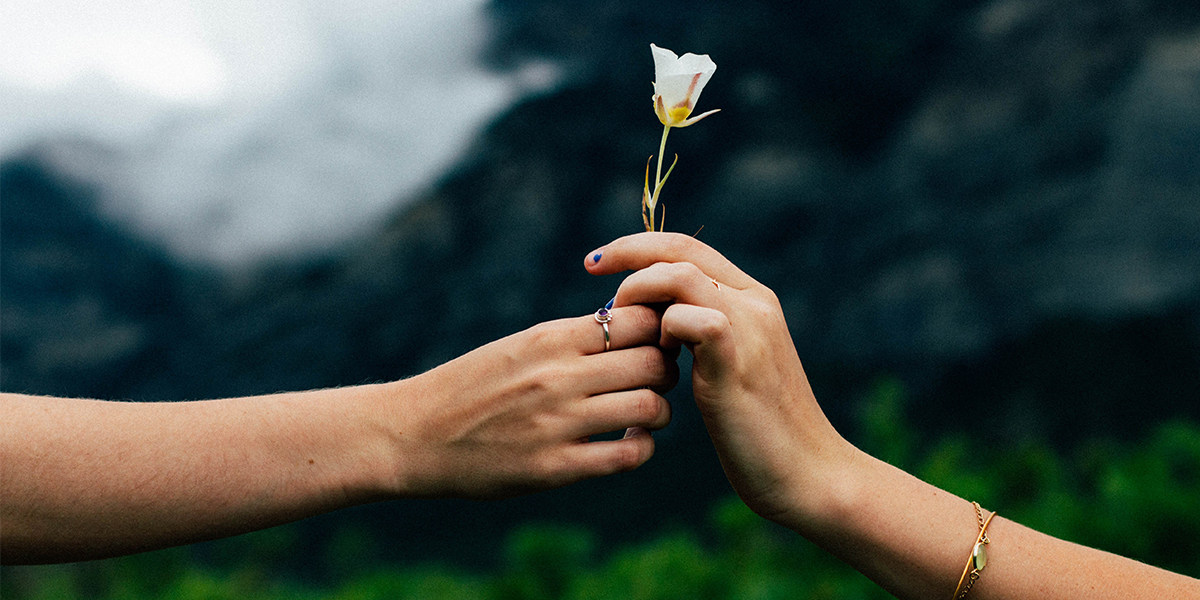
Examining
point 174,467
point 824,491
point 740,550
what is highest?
point 740,550

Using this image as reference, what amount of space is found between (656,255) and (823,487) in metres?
0.51

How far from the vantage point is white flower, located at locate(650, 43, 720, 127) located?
1.33 m

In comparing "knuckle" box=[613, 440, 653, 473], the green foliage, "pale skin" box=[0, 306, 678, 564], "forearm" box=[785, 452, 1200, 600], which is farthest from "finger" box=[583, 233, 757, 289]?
the green foliage

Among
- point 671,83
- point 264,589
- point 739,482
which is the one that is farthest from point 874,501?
point 264,589

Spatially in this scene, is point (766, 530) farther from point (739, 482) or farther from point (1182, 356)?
point (1182, 356)

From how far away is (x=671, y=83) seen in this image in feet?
4.41

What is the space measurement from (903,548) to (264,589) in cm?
305

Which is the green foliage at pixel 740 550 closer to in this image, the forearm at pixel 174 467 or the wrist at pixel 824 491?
the wrist at pixel 824 491

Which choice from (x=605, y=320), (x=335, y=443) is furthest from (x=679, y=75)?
(x=335, y=443)

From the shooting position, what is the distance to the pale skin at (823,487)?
1.18m

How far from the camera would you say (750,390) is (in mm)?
1223

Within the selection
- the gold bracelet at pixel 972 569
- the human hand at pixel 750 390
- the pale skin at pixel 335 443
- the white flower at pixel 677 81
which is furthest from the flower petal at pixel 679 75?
the gold bracelet at pixel 972 569

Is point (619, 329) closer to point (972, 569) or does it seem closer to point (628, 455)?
point (628, 455)

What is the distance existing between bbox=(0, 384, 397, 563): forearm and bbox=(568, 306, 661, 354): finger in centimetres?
38
